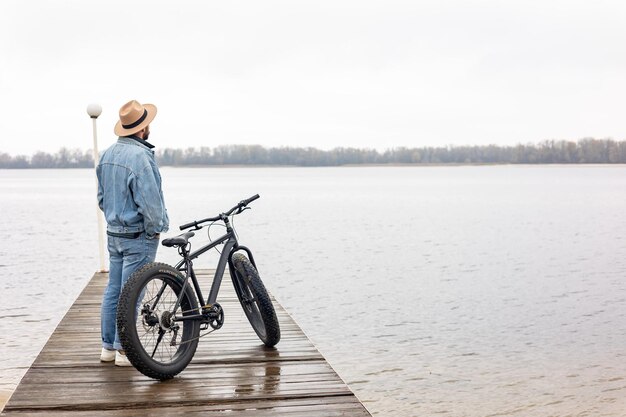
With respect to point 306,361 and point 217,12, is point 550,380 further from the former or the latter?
point 217,12

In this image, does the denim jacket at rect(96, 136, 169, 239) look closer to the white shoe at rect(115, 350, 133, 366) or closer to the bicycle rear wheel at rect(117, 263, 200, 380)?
the bicycle rear wheel at rect(117, 263, 200, 380)

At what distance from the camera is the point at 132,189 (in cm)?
410

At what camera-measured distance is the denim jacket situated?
407cm

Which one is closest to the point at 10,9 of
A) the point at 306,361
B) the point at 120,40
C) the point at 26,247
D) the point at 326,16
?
the point at 120,40

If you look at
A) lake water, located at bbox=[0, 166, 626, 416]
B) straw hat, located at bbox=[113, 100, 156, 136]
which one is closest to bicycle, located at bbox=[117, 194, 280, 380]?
straw hat, located at bbox=[113, 100, 156, 136]

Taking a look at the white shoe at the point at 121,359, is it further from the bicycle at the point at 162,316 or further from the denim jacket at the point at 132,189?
the denim jacket at the point at 132,189

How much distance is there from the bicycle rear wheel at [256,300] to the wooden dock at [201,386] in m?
0.13

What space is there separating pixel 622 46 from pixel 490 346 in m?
105

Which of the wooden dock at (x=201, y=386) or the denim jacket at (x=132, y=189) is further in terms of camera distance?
the denim jacket at (x=132, y=189)

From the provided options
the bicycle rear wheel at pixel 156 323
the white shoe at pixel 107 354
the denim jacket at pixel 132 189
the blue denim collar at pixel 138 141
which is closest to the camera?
the bicycle rear wheel at pixel 156 323

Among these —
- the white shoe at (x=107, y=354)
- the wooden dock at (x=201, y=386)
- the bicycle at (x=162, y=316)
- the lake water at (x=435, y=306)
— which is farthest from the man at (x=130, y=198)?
the lake water at (x=435, y=306)

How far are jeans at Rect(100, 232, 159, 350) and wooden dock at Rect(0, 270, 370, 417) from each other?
0.34m

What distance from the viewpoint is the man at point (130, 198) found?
160 inches

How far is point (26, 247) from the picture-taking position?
999 inches
